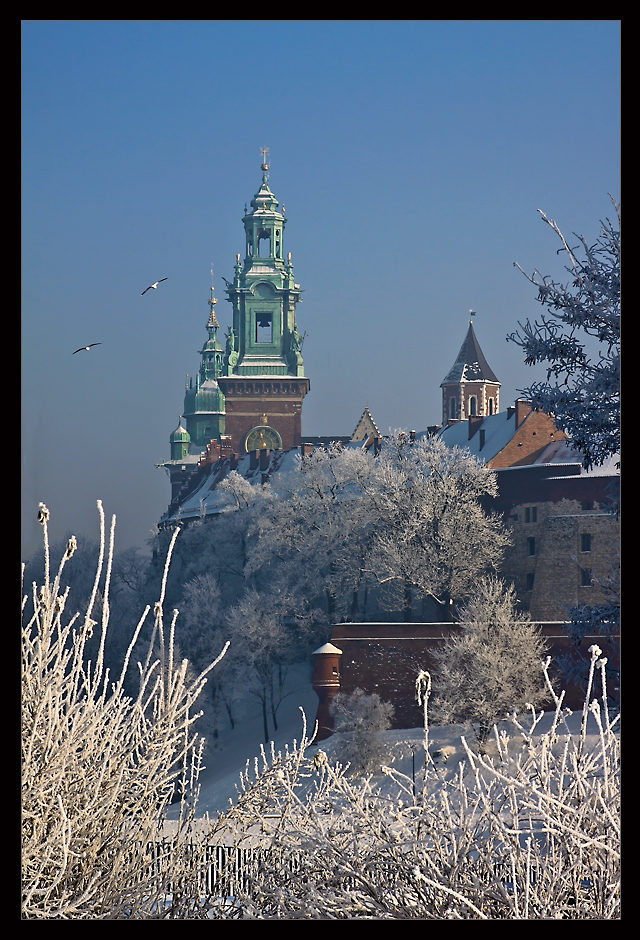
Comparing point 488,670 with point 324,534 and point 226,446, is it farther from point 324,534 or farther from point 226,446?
point 226,446

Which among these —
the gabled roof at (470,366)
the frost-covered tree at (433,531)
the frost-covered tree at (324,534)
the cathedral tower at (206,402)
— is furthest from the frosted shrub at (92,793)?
the cathedral tower at (206,402)

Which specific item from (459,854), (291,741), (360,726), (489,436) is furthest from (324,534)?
(459,854)

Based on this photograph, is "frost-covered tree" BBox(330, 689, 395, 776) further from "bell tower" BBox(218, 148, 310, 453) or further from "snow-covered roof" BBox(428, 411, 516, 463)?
"bell tower" BBox(218, 148, 310, 453)

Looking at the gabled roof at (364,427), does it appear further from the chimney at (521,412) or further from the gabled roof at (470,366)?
the chimney at (521,412)

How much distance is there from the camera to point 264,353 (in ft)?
246

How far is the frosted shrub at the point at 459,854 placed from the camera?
4543 millimetres

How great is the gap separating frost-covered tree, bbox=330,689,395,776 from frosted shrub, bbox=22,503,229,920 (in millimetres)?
27318

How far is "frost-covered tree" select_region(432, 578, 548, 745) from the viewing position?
3309 cm

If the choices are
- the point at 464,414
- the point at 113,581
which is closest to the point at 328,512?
the point at 113,581

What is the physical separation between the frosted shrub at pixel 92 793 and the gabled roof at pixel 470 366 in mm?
70659

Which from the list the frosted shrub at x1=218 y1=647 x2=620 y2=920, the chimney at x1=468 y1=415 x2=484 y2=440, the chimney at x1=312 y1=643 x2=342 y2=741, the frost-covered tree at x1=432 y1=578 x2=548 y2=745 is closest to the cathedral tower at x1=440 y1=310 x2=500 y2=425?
the chimney at x1=468 y1=415 x2=484 y2=440

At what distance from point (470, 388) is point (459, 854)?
7232cm
